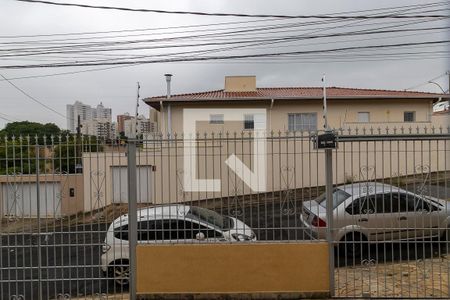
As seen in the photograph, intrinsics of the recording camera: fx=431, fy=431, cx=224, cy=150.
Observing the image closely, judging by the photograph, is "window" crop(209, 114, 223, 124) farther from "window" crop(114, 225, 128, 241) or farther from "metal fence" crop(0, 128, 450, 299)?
"window" crop(114, 225, 128, 241)

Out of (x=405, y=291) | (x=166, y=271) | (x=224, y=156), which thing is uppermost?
(x=224, y=156)

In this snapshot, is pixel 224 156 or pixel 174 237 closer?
pixel 174 237

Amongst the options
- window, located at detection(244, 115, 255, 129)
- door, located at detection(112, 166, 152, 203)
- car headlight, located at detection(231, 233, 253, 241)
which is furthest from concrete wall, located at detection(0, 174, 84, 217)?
window, located at detection(244, 115, 255, 129)

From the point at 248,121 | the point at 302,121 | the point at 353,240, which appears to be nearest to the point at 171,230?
the point at 353,240

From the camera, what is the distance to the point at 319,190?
17.0 feet

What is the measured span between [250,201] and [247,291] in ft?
3.40

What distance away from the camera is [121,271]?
518 cm

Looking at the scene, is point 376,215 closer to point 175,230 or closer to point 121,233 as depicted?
point 175,230

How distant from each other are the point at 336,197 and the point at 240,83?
19.7 meters

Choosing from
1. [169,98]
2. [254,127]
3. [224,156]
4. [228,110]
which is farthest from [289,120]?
[224,156]

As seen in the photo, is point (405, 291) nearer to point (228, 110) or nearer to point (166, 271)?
point (166, 271)

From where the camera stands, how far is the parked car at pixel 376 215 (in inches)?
203

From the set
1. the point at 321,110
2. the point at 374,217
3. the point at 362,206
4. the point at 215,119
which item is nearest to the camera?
the point at 362,206

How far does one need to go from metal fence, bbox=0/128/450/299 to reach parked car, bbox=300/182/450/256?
16 millimetres
